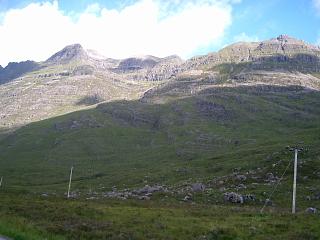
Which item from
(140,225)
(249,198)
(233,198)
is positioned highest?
(140,225)

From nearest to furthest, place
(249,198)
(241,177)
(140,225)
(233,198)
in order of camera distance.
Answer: (140,225) < (233,198) < (249,198) < (241,177)

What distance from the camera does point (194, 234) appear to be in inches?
1227

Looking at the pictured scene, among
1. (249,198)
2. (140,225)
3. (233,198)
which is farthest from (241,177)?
(140,225)

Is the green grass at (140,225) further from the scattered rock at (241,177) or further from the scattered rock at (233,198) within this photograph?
the scattered rock at (241,177)

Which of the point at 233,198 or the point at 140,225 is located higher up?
the point at 140,225

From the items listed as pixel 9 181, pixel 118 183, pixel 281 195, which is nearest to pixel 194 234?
pixel 281 195

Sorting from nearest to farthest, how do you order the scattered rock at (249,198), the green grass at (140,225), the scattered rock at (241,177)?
the green grass at (140,225) < the scattered rock at (249,198) < the scattered rock at (241,177)

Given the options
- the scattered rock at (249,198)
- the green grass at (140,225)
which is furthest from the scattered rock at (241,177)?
the green grass at (140,225)

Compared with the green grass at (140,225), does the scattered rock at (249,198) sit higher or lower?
lower

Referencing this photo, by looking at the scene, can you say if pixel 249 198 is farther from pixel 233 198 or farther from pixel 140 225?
pixel 140 225

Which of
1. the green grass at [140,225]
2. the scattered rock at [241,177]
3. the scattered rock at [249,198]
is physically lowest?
the scattered rock at [249,198]

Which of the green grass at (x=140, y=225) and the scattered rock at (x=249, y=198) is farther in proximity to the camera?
the scattered rock at (x=249, y=198)

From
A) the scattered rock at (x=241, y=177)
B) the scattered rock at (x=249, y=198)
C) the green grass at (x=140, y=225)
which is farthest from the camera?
the scattered rock at (x=241, y=177)

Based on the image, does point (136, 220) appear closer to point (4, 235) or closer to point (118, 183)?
point (4, 235)
